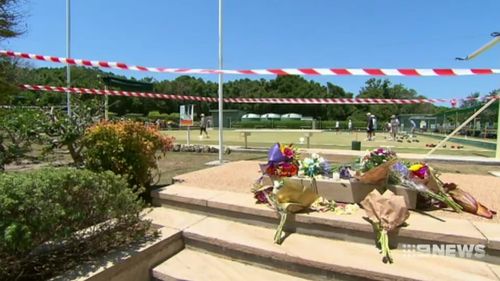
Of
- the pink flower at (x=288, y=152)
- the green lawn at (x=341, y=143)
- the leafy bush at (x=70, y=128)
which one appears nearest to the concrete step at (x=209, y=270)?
the pink flower at (x=288, y=152)

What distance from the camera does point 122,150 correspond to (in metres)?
4.42

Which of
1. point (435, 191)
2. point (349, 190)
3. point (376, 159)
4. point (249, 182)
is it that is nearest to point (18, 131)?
point (249, 182)

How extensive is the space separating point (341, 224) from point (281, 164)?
1.34 metres

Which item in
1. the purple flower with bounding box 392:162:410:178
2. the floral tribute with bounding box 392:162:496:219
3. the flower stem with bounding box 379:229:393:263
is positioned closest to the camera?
the flower stem with bounding box 379:229:393:263

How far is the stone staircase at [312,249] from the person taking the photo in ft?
9.41

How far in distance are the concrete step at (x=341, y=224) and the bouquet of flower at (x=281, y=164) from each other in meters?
0.44

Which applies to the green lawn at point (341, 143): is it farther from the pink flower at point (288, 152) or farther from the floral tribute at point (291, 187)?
the floral tribute at point (291, 187)

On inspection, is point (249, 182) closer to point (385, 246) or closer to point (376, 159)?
Answer: point (376, 159)

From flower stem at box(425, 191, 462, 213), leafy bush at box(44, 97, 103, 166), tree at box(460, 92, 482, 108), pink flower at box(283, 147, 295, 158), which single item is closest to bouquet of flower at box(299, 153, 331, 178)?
pink flower at box(283, 147, 295, 158)

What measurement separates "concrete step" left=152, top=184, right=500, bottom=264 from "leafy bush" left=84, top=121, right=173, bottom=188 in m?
0.54

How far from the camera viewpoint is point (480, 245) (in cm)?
295

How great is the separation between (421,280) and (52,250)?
295 centimetres

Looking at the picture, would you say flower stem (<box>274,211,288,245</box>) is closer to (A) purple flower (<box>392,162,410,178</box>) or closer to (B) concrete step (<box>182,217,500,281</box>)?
(B) concrete step (<box>182,217,500,281</box>)

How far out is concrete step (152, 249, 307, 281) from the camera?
3.06m
